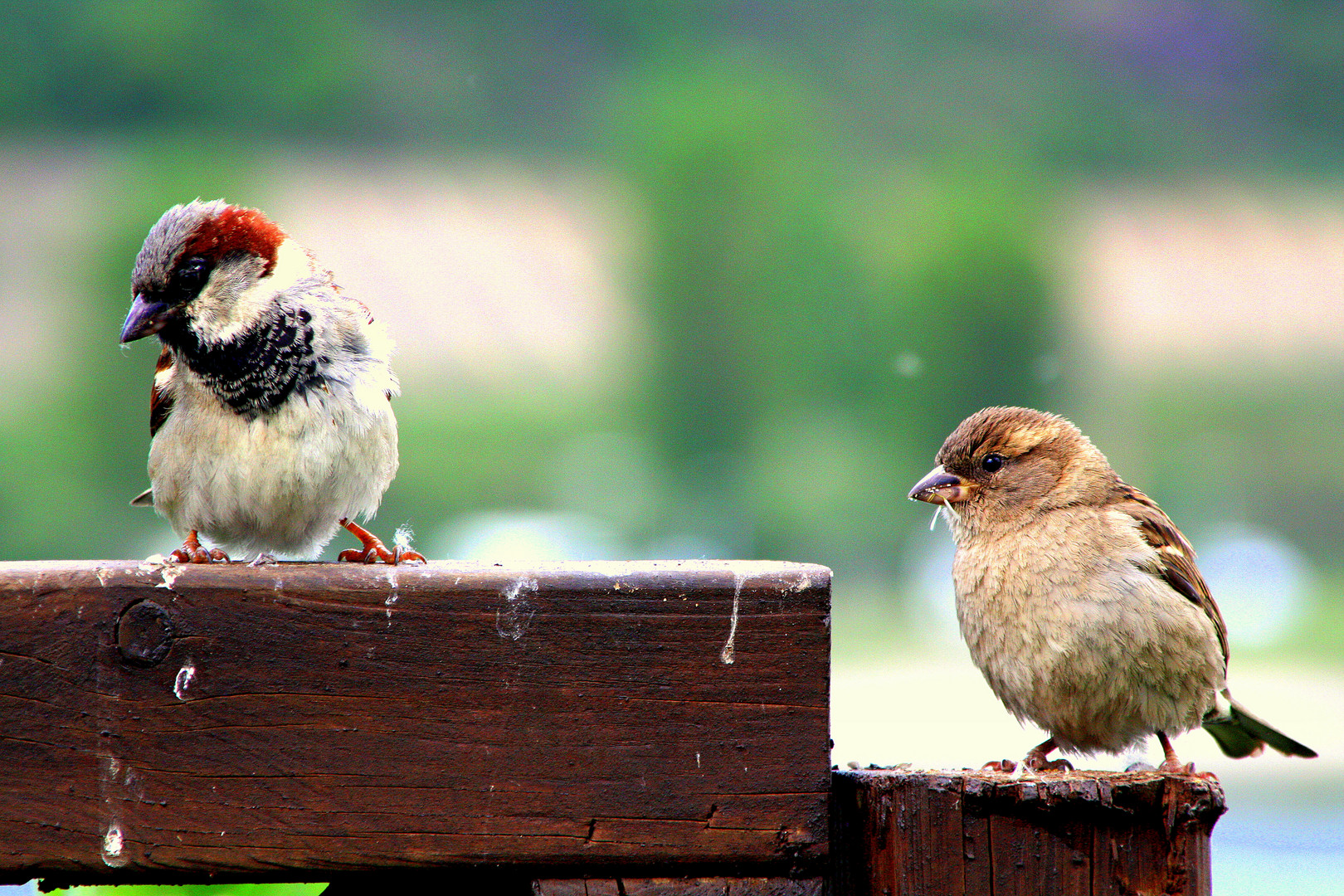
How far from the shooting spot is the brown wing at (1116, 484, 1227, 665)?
8.98ft

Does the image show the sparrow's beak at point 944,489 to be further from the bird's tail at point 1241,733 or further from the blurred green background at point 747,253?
the blurred green background at point 747,253

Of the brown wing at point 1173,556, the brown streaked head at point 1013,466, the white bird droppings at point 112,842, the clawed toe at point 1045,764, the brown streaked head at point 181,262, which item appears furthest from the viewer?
the brown streaked head at point 1013,466

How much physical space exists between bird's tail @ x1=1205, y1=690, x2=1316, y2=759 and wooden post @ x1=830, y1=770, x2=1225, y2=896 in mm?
1349

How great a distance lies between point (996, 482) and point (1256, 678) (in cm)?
1621

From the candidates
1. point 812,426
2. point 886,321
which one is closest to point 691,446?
point 812,426

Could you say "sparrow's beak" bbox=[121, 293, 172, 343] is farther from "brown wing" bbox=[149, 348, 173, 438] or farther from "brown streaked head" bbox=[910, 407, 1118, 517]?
"brown streaked head" bbox=[910, 407, 1118, 517]

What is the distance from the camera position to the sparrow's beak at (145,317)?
2213 millimetres

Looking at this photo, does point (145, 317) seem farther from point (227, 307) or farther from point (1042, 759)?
point (1042, 759)

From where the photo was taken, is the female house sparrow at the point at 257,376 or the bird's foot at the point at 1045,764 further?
the female house sparrow at the point at 257,376

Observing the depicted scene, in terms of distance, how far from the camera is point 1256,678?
55.8 ft

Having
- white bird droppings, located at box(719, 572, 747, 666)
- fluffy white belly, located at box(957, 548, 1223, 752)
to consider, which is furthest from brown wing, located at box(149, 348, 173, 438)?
fluffy white belly, located at box(957, 548, 1223, 752)

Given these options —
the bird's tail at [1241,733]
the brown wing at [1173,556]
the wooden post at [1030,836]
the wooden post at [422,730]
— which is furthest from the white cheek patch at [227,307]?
the bird's tail at [1241,733]

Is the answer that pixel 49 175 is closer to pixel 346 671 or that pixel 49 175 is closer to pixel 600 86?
pixel 600 86

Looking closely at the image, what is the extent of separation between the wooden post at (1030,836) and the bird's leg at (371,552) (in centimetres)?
106
